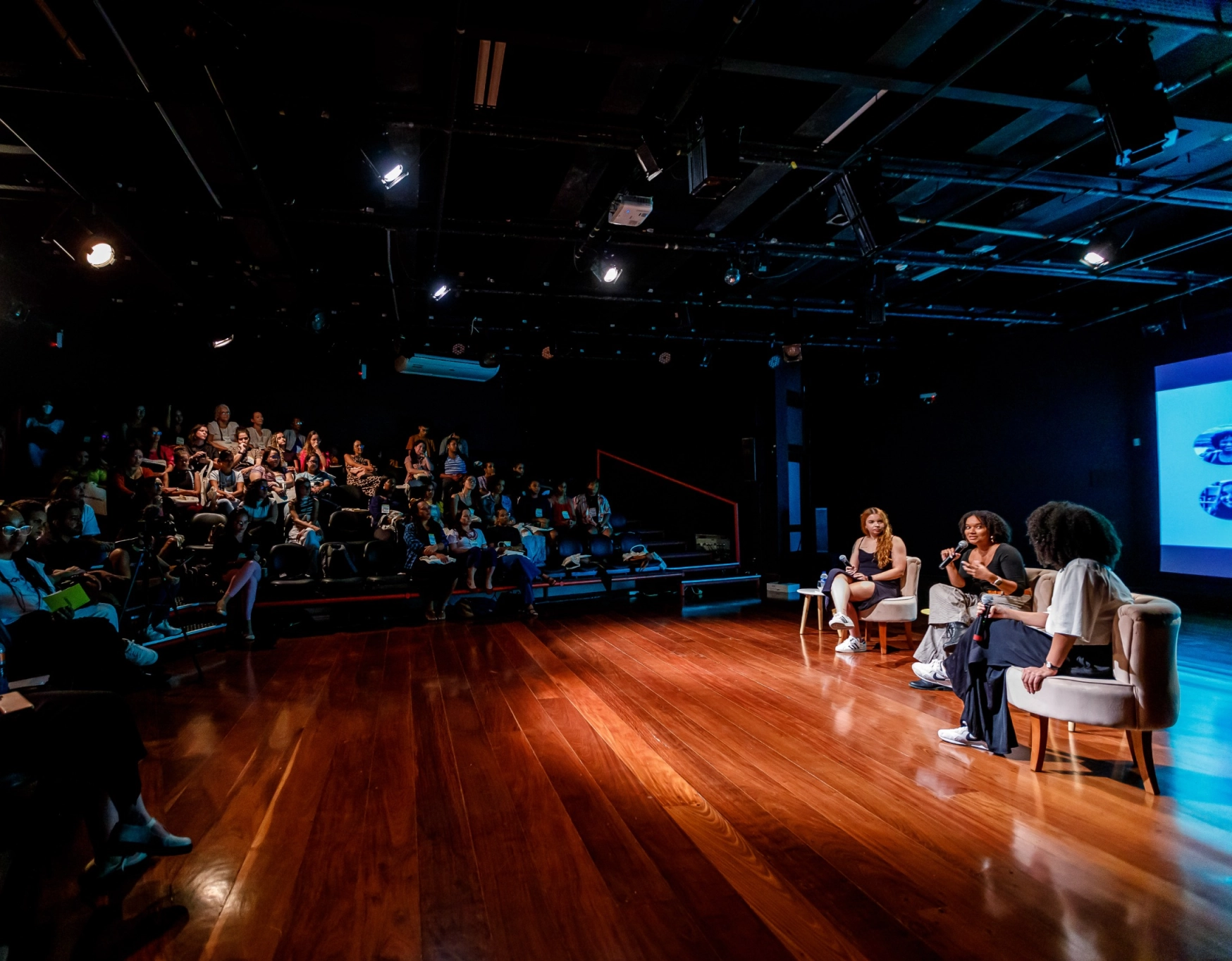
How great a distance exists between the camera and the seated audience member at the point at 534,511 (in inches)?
352

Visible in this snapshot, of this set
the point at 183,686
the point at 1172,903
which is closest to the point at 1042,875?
the point at 1172,903

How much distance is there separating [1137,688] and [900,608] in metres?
2.57

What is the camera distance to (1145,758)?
2.58 metres

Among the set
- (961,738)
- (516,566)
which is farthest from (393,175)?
(961,738)

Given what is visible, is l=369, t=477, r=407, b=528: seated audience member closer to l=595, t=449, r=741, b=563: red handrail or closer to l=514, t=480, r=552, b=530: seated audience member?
l=514, t=480, r=552, b=530: seated audience member

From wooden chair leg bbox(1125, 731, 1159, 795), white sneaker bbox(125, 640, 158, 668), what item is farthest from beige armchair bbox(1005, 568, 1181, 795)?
white sneaker bbox(125, 640, 158, 668)

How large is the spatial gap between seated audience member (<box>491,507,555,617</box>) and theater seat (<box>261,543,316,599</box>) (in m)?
2.05

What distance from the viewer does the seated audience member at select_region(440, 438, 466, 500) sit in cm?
901

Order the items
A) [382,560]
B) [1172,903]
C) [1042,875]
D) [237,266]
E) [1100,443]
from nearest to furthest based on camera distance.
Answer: [1172,903]
[1042,875]
[237,266]
[382,560]
[1100,443]

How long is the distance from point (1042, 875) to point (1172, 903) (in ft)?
1.05

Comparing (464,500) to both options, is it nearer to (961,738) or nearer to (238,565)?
(238,565)

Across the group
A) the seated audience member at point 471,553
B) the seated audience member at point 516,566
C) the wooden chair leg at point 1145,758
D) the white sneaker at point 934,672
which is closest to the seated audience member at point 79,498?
the seated audience member at point 471,553

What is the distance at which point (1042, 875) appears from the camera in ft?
6.49

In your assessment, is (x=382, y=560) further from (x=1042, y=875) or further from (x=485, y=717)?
(x=1042, y=875)
